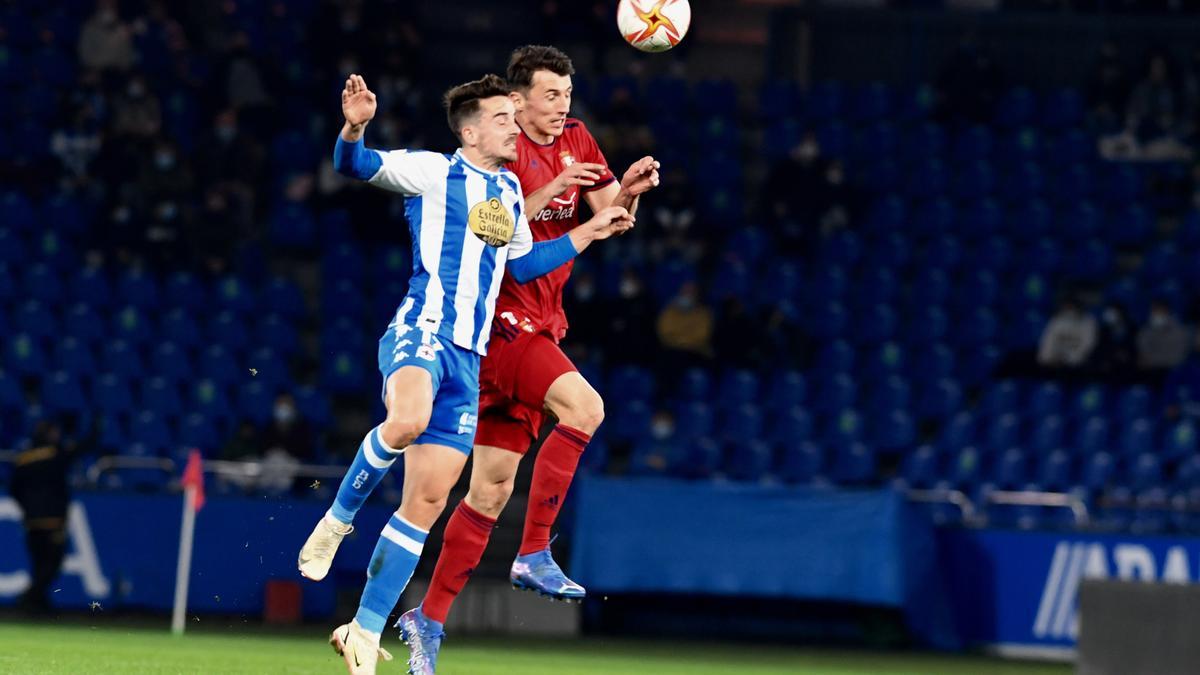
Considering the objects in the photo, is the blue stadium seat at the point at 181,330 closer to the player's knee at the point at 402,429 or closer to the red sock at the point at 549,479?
the red sock at the point at 549,479

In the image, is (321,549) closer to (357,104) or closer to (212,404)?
(357,104)

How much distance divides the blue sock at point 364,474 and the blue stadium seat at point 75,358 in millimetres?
11169

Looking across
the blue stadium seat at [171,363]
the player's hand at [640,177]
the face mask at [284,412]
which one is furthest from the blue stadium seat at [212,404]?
the player's hand at [640,177]

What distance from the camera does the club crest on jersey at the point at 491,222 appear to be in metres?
7.47

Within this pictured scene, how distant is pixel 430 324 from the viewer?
7.33 m

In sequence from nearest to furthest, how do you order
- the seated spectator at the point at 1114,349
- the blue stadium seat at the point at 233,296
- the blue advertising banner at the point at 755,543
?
the blue advertising banner at the point at 755,543 → the seated spectator at the point at 1114,349 → the blue stadium seat at the point at 233,296

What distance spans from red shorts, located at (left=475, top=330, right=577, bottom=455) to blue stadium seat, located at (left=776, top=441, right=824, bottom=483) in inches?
359

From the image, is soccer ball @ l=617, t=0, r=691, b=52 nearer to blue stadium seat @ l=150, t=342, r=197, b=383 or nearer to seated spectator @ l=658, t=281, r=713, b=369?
seated spectator @ l=658, t=281, r=713, b=369

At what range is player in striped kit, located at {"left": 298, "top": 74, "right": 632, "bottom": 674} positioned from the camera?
23.6 ft

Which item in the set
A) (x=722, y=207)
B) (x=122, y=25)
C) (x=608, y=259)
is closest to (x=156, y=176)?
(x=122, y=25)

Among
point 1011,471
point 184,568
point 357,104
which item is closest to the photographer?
point 357,104

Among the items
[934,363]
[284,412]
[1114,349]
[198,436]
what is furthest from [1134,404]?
[198,436]

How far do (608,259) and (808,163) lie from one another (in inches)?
98.8

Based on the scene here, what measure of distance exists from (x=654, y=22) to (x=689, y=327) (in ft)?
31.8
